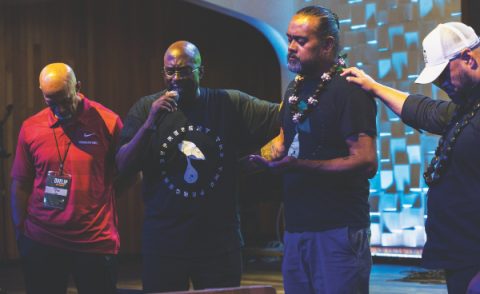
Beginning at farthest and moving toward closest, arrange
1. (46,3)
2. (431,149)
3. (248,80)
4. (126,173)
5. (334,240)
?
(248,80) → (46,3) → (431,149) → (126,173) → (334,240)

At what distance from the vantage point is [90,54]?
354 inches

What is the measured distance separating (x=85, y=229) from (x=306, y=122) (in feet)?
4.62

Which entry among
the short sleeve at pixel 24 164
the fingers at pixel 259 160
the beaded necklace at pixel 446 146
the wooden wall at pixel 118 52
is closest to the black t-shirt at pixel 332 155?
the fingers at pixel 259 160

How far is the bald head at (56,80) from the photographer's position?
3.66 meters

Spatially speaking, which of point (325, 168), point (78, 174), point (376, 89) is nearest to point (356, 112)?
point (376, 89)

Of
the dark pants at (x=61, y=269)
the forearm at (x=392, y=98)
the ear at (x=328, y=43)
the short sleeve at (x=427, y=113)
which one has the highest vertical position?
the ear at (x=328, y=43)

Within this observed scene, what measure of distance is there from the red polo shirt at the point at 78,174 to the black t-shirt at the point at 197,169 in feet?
1.70

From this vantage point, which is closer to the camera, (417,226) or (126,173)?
(126,173)

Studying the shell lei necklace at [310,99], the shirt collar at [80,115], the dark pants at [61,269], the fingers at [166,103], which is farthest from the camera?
the shirt collar at [80,115]

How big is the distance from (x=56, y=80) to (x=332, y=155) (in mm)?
1561

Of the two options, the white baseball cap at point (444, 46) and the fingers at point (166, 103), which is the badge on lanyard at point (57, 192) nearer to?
the fingers at point (166, 103)

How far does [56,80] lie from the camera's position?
3.66 meters

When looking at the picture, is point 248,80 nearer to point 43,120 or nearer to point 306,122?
point 43,120

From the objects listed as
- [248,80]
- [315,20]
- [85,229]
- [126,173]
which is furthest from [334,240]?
[248,80]
